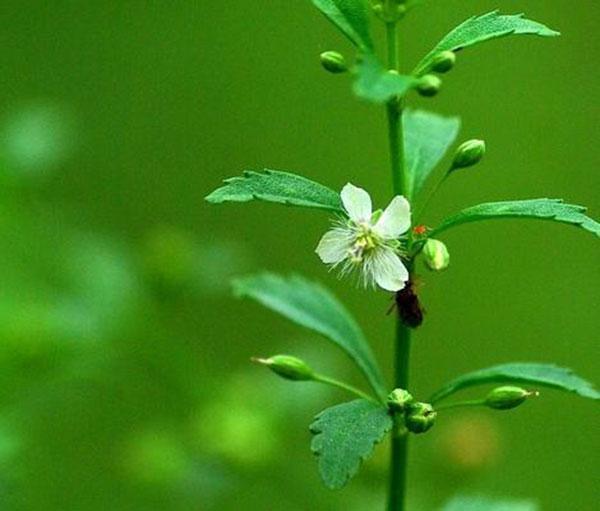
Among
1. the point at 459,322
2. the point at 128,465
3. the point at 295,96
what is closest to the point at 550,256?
the point at 459,322

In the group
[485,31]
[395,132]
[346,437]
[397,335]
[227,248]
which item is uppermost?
[227,248]

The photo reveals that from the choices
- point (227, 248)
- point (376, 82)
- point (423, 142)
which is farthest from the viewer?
point (227, 248)

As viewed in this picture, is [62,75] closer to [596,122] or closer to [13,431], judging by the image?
[596,122]

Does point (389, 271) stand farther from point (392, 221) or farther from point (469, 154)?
point (469, 154)

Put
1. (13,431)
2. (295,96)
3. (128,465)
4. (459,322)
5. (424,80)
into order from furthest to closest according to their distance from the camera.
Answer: (295,96) → (459,322) → (128,465) → (13,431) → (424,80)

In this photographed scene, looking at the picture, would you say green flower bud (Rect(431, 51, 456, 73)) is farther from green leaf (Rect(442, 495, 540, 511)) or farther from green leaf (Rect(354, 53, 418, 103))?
green leaf (Rect(442, 495, 540, 511))

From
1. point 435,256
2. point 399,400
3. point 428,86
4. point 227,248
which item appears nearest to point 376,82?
point 428,86
